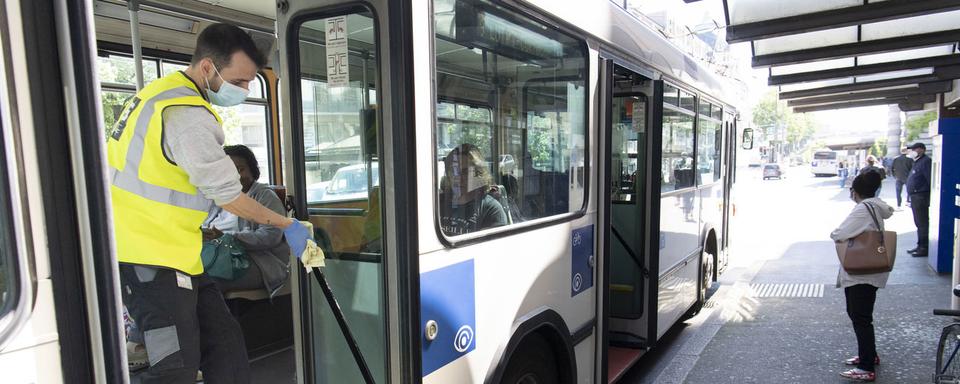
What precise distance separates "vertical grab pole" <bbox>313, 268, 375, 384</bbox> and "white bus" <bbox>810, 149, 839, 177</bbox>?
50442 mm

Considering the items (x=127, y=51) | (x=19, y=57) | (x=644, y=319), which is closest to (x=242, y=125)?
(x=127, y=51)

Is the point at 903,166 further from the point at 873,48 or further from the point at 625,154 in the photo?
the point at 625,154

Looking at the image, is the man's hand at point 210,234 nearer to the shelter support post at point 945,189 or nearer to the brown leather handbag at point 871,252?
the brown leather handbag at point 871,252

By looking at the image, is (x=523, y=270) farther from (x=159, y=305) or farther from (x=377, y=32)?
(x=159, y=305)

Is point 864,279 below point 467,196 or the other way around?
below

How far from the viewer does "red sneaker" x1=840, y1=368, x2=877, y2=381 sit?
429 cm

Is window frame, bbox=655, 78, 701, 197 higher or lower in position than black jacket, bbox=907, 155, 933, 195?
higher

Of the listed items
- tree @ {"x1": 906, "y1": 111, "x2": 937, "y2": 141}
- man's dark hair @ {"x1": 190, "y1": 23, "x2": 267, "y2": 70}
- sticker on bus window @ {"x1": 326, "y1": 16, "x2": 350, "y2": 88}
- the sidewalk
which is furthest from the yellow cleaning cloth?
tree @ {"x1": 906, "y1": 111, "x2": 937, "y2": 141}

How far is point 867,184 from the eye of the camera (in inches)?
168

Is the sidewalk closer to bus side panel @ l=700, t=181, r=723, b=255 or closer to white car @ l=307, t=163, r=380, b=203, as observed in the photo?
bus side panel @ l=700, t=181, r=723, b=255

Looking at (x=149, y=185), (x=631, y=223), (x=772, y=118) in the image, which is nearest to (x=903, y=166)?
(x=631, y=223)

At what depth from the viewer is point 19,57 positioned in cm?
121

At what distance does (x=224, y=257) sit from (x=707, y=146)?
4626 millimetres

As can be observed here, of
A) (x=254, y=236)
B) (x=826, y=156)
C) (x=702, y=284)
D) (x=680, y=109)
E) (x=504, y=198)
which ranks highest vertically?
(x=680, y=109)
